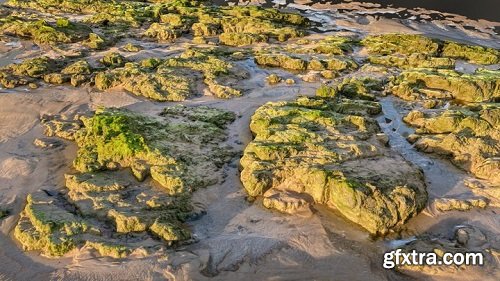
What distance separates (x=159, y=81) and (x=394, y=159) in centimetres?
894

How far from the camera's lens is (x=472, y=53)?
775 inches

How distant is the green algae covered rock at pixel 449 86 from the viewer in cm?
1598

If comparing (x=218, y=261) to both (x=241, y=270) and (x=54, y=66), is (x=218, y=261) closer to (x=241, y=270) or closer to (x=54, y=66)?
(x=241, y=270)

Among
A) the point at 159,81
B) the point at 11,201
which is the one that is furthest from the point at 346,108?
the point at 11,201

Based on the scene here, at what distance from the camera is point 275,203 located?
10.4 metres

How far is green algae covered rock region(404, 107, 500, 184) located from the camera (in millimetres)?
11884

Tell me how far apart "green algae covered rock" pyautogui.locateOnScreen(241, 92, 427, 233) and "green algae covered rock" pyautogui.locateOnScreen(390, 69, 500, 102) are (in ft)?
11.6

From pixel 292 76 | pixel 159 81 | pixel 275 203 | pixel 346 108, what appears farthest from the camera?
pixel 292 76

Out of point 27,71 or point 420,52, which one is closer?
point 27,71

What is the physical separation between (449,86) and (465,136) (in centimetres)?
421

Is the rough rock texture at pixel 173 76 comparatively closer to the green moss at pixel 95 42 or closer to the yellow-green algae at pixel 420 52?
the green moss at pixel 95 42

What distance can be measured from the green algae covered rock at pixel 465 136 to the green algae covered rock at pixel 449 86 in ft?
5.87

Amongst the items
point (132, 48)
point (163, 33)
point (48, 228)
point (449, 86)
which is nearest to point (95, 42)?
point (132, 48)

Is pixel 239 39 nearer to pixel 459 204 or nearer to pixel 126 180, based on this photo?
pixel 126 180
